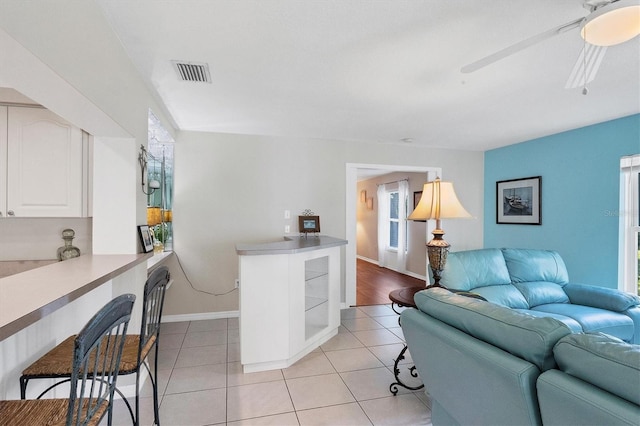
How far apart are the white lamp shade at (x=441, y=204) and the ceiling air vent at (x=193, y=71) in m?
1.85

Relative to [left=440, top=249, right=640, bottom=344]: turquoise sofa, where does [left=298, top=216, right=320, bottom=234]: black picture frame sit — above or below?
above

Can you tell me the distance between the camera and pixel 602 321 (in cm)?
256

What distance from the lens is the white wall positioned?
12.2 feet

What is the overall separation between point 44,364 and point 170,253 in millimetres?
2272

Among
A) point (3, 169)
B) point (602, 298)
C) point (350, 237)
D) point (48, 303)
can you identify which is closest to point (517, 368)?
point (48, 303)

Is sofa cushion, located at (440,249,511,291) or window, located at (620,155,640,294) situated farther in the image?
window, located at (620,155,640,294)

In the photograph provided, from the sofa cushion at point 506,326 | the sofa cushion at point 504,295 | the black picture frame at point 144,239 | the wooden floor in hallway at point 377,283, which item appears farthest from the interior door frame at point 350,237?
the sofa cushion at point 506,326

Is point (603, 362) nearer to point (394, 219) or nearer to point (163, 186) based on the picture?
point (163, 186)

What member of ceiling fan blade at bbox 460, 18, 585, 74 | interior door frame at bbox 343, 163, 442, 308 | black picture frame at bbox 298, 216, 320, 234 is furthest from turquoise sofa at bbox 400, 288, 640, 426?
interior door frame at bbox 343, 163, 442, 308

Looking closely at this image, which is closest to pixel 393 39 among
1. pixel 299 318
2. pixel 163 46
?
pixel 163 46

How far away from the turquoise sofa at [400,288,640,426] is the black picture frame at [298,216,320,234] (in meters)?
2.41

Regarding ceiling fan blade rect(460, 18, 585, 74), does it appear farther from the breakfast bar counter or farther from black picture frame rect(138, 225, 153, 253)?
black picture frame rect(138, 225, 153, 253)

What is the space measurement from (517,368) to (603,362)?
228 millimetres

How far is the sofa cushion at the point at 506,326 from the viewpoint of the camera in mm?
1034
